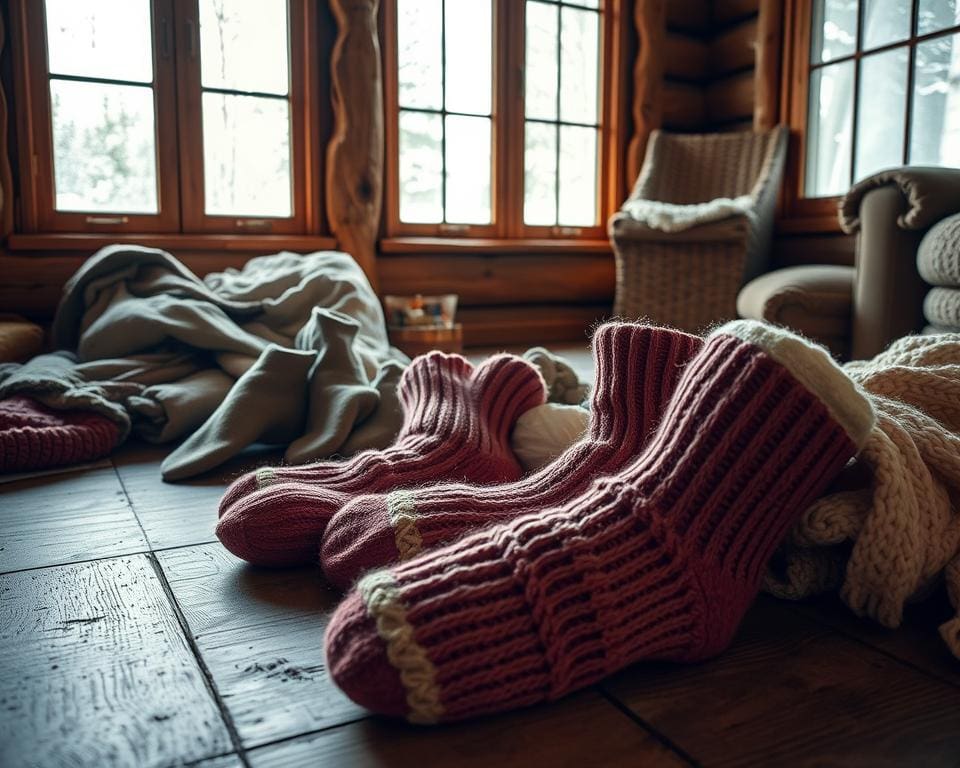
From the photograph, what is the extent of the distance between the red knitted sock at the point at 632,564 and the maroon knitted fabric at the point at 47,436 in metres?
0.90

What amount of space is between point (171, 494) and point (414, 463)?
0.41 meters

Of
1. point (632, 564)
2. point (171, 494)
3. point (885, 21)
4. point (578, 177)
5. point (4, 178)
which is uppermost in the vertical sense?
point (885, 21)

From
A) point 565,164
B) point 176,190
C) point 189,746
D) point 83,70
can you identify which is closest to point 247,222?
point 176,190

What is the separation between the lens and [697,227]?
8.95 ft

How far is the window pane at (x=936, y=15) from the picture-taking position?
2650 mm

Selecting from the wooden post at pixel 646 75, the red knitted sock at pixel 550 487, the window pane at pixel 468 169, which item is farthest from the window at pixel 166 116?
the red knitted sock at pixel 550 487

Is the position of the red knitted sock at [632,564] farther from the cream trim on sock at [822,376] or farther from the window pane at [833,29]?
the window pane at [833,29]

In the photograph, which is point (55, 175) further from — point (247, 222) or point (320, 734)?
point (320, 734)

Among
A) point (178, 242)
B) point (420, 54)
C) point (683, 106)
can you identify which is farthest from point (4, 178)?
point (683, 106)

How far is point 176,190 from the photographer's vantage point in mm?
2650

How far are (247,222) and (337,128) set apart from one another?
448 mm

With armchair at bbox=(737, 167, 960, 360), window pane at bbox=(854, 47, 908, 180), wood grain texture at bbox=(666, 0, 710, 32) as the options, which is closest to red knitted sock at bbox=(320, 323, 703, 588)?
armchair at bbox=(737, 167, 960, 360)

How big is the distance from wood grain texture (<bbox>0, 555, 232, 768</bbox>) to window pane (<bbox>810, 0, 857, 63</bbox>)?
123 inches

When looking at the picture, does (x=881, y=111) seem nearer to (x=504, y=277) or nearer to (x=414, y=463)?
(x=504, y=277)
